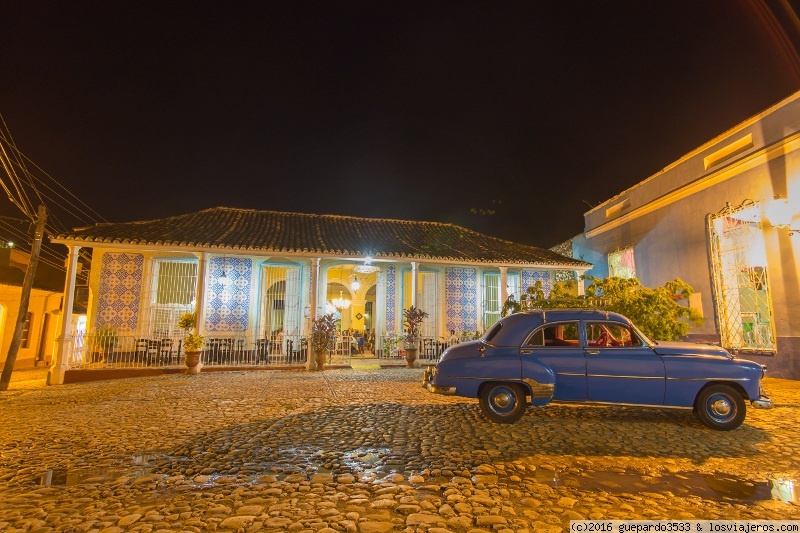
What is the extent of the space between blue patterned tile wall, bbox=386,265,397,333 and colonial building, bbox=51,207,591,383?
4 cm

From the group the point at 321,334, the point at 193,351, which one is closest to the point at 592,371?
the point at 321,334

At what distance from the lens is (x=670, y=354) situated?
18.2 ft

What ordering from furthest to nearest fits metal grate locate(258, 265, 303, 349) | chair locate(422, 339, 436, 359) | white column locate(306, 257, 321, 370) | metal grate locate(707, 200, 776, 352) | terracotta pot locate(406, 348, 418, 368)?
metal grate locate(258, 265, 303, 349) → chair locate(422, 339, 436, 359) → terracotta pot locate(406, 348, 418, 368) → white column locate(306, 257, 321, 370) → metal grate locate(707, 200, 776, 352)

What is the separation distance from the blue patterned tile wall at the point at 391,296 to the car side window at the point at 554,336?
9.81m

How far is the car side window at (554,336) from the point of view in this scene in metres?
5.92

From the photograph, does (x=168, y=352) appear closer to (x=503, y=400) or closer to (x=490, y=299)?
(x=503, y=400)

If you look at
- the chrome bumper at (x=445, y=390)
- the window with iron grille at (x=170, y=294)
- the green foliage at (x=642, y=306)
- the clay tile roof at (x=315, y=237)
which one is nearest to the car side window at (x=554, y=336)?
Answer: the chrome bumper at (x=445, y=390)

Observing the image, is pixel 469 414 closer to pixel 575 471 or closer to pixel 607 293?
pixel 575 471

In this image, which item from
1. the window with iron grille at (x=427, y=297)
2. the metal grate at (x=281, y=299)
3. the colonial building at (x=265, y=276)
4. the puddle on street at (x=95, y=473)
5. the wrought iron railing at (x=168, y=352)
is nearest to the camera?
the puddle on street at (x=95, y=473)

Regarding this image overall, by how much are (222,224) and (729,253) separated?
16505mm

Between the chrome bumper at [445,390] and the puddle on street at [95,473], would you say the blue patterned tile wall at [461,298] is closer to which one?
the chrome bumper at [445,390]

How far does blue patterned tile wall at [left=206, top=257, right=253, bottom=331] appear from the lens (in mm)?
13852

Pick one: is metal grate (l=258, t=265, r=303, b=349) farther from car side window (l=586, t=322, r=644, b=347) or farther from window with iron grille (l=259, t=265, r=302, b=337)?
car side window (l=586, t=322, r=644, b=347)

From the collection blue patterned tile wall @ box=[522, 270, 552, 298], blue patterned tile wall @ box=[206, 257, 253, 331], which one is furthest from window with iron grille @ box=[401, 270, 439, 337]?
blue patterned tile wall @ box=[206, 257, 253, 331]
